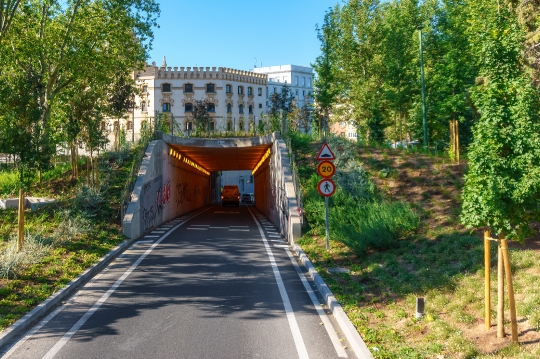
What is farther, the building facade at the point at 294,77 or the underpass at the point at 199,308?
the building facade at the point at 294,77

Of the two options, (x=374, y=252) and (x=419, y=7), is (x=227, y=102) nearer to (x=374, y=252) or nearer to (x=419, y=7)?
(x=419, y=7)

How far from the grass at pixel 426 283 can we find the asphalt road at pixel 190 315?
714 mm

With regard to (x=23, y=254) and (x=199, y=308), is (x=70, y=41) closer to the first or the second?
(x=23, y=254)

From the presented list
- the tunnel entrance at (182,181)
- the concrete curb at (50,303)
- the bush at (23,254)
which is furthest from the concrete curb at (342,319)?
the bush at (23,254)

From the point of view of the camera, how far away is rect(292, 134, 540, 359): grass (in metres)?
6.70

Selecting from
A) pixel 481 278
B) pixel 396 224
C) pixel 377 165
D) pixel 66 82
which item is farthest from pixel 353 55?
pixel 481 278

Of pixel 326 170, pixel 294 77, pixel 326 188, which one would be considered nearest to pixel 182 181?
pixel 326 170

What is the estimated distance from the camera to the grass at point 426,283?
6.70m

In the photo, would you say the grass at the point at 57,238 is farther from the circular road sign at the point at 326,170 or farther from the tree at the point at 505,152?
the tree at the point at 505,152

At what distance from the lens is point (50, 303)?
9.20m

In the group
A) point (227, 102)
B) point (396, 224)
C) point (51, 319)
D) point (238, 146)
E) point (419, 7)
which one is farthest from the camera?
point (227, 102)

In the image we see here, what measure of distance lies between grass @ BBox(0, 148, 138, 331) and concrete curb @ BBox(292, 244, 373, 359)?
4966 millimetres

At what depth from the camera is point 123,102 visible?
34.7m

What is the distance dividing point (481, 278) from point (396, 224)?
4.84 metres
